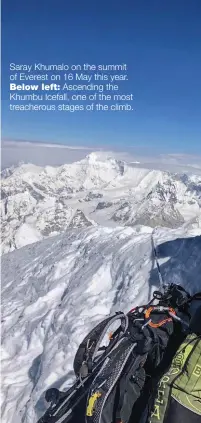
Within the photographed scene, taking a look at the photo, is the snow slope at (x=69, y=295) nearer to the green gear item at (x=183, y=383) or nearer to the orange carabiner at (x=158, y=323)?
the orange carabiner at (x=158, y=323)

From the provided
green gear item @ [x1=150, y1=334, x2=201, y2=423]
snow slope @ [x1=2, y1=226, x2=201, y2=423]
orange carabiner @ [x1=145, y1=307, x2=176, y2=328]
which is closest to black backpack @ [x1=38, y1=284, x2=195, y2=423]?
orange carabiner @ [x1=145, y1=307, x2=176, y2=328]

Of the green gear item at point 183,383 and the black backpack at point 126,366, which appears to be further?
the black backpack at point 126,366

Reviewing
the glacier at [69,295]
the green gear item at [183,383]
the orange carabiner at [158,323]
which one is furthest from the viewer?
the glacier at [69,295]

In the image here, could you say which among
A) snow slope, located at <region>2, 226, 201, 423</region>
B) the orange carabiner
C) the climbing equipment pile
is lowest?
snow slope, located at <region>2, 226, 201, 423</region>

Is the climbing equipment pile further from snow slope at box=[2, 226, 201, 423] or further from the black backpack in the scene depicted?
snow slope at box=[2, 226, 201, 423]

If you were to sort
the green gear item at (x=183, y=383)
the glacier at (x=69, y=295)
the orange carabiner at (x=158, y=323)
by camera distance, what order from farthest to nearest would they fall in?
the glacier at (x=69, y=295) → the orange carabiner at (x=158, y=323) → the green gear item at (x=183, y=383)

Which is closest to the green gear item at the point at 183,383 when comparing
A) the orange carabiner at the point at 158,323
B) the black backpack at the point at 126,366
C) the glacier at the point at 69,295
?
the black backpack at the point at 126,366

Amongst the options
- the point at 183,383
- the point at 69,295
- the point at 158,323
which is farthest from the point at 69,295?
the point at 183,383

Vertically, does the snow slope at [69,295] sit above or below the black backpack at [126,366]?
below
